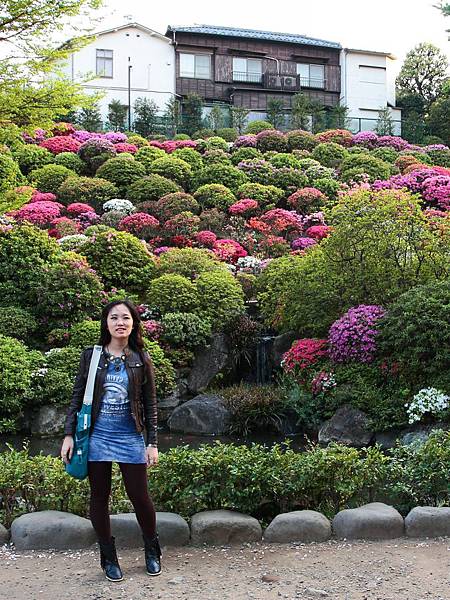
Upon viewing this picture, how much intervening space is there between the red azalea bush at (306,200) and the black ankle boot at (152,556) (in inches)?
695

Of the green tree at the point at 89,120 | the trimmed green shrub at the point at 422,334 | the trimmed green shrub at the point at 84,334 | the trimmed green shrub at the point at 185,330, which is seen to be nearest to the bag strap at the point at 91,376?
the trimmed green shrub at the point at 422,334

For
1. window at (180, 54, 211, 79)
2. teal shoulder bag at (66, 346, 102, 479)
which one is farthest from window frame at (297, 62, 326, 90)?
teal shoulder bag at (66, 346, 102, 479)

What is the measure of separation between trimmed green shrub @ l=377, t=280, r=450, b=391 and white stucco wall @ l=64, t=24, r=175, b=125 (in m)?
27.8

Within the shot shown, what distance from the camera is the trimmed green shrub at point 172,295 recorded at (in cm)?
1269

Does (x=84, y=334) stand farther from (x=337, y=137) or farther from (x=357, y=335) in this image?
(x=337, y=137)

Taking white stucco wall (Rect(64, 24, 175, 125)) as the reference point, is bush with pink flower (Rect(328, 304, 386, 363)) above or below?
below

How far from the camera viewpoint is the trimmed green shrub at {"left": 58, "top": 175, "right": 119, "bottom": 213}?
20484mm

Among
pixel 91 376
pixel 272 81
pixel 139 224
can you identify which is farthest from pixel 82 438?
pixel 272 81

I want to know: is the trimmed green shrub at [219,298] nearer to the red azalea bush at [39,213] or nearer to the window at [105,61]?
the red azalea bush at [39,213]

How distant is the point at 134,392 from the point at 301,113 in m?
30.6

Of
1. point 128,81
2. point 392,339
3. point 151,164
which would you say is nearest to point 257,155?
point 151,164

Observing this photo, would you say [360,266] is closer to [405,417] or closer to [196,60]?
[405,417]

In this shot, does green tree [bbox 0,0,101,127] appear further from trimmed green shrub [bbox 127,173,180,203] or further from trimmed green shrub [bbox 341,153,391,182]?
trimmed green shrub [bbox 341,153,391,182]

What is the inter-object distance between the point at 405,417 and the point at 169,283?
5.47 m
